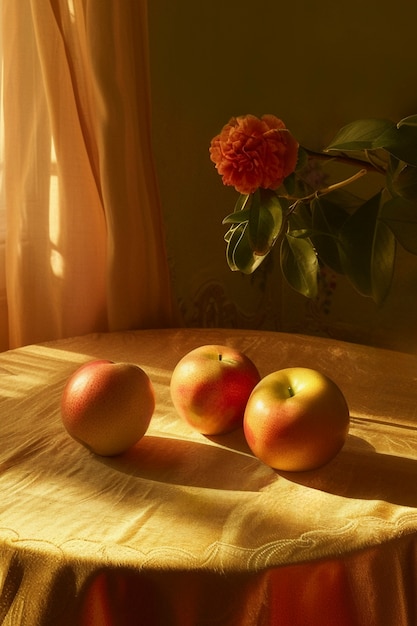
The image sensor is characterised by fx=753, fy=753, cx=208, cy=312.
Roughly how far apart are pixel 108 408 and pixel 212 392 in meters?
0.12

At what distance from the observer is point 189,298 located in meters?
1.74

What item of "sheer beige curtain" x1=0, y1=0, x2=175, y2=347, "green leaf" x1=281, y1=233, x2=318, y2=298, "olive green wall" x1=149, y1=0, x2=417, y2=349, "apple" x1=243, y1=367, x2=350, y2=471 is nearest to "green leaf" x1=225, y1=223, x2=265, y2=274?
"green leaf" x1=281, y1=233, x2=318, y2=298

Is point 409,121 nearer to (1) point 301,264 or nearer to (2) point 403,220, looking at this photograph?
(2) point 403,220

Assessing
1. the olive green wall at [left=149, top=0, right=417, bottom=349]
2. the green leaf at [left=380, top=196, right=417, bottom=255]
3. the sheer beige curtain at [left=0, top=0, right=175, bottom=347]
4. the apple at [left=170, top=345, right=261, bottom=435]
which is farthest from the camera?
the olive green wall at [left=149, top=0, right=417, bottom=349]

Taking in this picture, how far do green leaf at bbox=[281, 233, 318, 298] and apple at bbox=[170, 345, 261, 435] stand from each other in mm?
117

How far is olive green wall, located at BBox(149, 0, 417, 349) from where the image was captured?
162 centimetres

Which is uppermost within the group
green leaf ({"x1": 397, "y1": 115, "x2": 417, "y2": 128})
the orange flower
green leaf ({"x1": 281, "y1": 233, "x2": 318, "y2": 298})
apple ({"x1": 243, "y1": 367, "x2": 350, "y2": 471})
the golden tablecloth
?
green leaf ({"x1": 397, "y1": 115, "x2": 417, "y2": 128})

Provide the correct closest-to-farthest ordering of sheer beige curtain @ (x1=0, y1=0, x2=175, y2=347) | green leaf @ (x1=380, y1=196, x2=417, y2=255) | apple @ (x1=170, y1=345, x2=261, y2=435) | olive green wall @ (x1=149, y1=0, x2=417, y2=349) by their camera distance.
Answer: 1. green leaf @ (x1=380, y1=196, x2=417, y2=255)
2. apple @ (x1=170, y1=345, x2=261, y2=435)
3. sheer beige curtain @ (x1=0, y1=0, x2=175, y2=347)
4. olive green wall @ (x1=149, y1=0, x2=417, y2=349)

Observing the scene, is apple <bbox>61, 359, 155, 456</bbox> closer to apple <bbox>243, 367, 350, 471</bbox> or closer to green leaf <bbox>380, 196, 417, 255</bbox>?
apple <bbox>243, 367, 350, 471</bbox>

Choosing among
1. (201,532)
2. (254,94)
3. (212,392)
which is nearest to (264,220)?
(212,392)

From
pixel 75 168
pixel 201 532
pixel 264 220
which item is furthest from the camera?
pixel 75 168

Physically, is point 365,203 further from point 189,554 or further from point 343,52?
point 343,52

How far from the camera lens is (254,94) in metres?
1.81

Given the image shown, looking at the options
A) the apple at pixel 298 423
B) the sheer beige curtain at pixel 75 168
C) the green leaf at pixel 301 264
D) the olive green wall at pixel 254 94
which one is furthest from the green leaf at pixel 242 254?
the olive green wall at pixel 254 94
